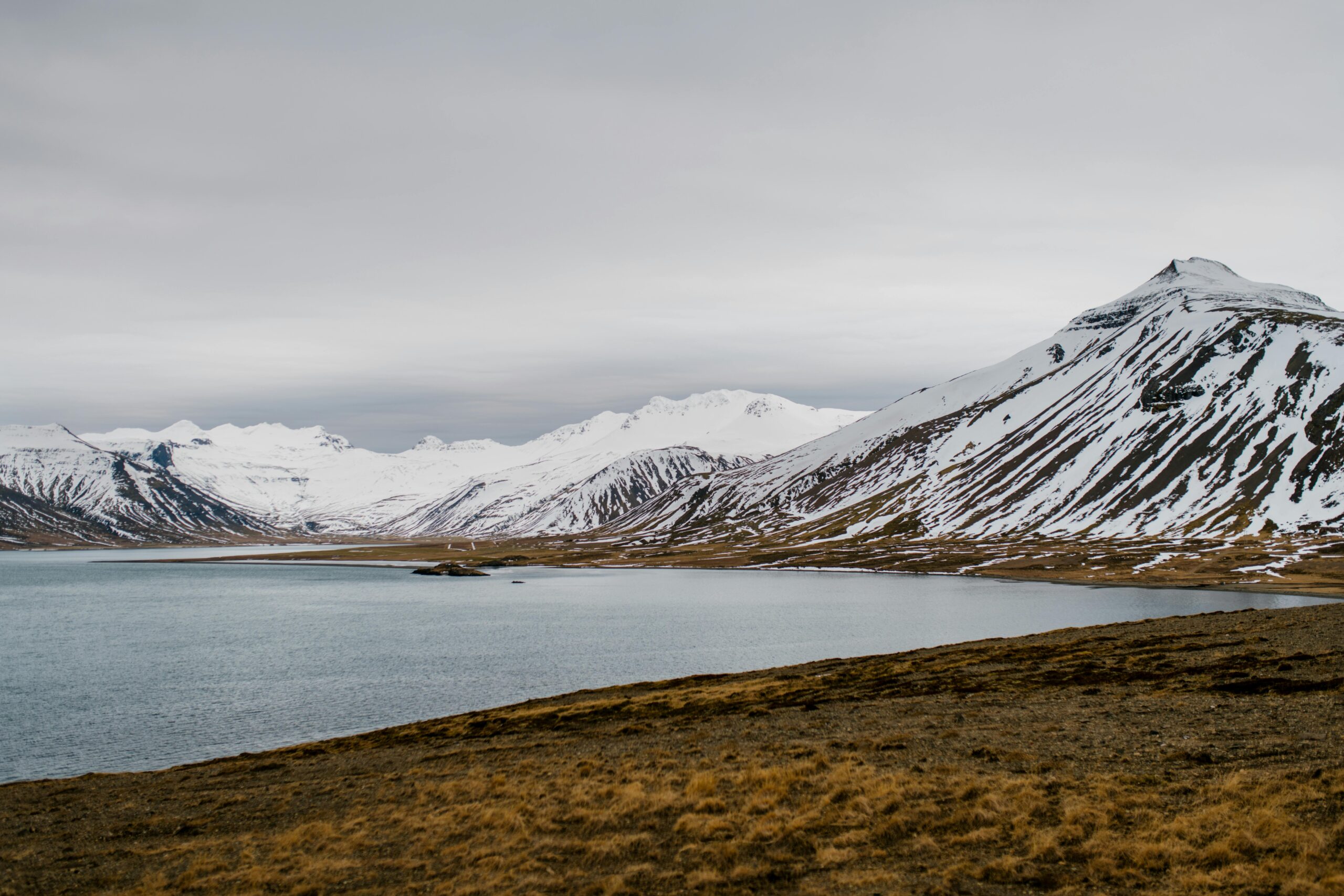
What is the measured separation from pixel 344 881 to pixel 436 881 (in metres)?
3.06

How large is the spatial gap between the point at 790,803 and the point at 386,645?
83257 mm

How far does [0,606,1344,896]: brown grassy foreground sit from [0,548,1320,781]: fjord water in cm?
1435

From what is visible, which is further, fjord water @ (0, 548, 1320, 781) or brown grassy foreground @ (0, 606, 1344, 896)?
fjord water @ (0, 548, 1320, 781)

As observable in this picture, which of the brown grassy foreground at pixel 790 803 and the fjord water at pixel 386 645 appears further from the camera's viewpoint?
the fjord water at pixel 386 645

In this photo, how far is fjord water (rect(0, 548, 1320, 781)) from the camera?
6200cm

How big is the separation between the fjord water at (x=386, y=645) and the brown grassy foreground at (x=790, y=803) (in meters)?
14.4

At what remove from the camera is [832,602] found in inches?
5684

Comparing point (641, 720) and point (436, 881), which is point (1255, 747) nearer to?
point (436, 881)

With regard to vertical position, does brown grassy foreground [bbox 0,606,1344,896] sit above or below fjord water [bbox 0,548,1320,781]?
above

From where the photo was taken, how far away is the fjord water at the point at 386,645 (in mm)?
62000

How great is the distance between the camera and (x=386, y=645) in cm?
10119

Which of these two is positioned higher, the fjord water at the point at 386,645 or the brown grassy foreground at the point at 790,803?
the brown grassy foreground at the point at 790,803

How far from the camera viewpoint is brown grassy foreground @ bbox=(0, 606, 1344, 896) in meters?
21.4

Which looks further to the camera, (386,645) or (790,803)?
(386,645)
